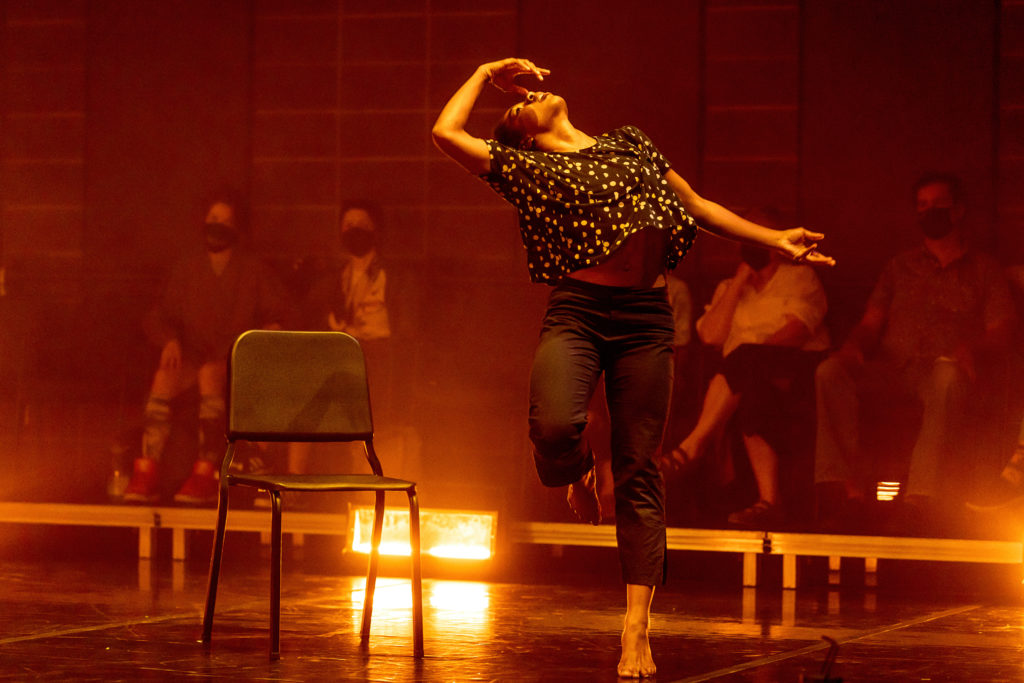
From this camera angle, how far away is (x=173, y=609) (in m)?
4.11

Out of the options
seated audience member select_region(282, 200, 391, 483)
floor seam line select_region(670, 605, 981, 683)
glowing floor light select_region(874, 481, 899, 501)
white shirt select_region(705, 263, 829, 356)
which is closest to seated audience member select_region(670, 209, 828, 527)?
white shirt select_region(705, 263, 829, 356)

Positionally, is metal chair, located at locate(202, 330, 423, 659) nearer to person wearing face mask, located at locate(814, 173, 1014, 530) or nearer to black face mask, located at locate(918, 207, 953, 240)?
person wearing face mask, located at locate(814, 173, 1014, 530)

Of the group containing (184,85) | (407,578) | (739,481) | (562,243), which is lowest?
(407,578)

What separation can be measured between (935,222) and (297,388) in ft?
9.61

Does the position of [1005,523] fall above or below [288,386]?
below

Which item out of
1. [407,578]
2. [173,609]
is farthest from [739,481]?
[173,609]

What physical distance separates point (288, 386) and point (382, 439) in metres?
2.29

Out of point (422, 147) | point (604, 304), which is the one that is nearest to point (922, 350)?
point (422, 147)

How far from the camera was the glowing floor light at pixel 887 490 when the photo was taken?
17.0ft

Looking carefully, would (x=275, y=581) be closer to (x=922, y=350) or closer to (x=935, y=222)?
(x=922, y=350)

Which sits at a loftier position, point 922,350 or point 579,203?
point 579,203

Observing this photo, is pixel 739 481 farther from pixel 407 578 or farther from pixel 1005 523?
pixel 407 578

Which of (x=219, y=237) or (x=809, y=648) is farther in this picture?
(x=219, y=237)

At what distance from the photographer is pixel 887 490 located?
205 inches
